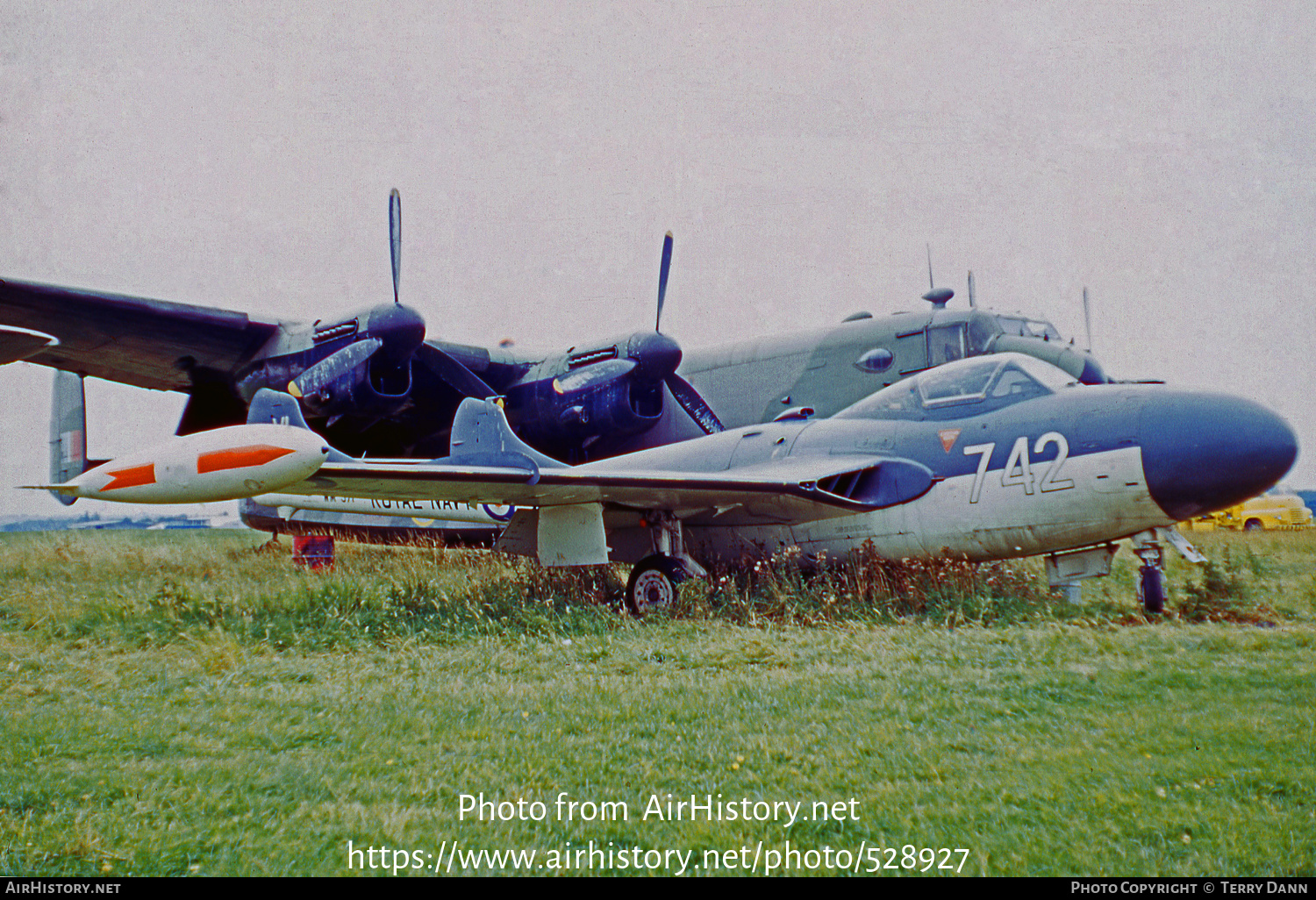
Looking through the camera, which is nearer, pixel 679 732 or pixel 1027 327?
pixel 679 732

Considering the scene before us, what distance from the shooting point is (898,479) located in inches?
279

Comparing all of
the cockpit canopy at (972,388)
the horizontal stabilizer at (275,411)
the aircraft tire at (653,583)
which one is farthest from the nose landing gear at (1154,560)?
the horizontal stabilizer at (275,411)

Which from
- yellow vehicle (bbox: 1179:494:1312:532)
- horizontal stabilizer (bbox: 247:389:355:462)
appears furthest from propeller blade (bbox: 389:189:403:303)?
yellow vehicle (bbox: 1179:494:1312:532)

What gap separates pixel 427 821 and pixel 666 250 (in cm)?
926

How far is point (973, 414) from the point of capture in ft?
23.0

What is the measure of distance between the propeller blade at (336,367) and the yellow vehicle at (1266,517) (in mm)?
11950

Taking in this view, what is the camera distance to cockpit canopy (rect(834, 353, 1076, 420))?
22.6 ft

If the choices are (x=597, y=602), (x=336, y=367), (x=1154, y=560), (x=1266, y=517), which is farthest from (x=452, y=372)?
(x=1266, y=517)

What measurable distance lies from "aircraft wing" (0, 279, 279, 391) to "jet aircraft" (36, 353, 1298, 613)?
147 inches

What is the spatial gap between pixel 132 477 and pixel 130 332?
5730 mm

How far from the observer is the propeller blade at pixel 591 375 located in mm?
10344

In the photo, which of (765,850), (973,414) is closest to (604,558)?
(973,414)

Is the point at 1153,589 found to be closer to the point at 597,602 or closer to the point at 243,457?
the point at 597,602

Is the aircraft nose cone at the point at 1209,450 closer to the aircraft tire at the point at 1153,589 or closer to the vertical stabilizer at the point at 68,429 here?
the aircraft tire at the point at 1153,589
